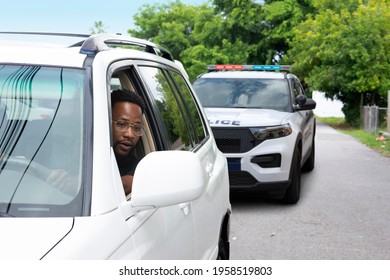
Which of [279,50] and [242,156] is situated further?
Answer: [279,50]

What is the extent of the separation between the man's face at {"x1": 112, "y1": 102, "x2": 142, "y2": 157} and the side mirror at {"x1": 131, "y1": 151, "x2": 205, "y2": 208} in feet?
2.42

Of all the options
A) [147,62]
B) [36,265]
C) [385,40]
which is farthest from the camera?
[385,40]

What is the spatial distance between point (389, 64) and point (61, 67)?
2704 cm

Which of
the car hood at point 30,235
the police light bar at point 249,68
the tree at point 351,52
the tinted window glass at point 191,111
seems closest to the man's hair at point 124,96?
the tinted window glass at point 191,111

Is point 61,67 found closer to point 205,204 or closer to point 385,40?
point 205,204

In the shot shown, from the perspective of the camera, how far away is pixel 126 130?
298 cm

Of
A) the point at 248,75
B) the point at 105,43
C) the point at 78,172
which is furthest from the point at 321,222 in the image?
the point at 78,172

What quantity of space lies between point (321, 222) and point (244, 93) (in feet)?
9.27

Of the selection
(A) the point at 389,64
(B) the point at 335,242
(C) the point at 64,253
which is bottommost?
(A) the point at 389,64

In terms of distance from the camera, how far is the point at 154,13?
191 feet

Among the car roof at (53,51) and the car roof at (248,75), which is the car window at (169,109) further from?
the car roof at (248,75)

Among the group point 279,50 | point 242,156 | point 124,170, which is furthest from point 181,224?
point 279,50

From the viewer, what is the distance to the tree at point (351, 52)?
27.2 metres

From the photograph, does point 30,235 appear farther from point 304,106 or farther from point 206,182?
point 304,106
